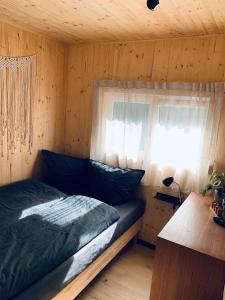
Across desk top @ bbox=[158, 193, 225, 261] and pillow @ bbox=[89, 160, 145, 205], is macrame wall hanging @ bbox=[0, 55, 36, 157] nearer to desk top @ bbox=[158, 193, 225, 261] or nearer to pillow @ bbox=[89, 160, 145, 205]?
pillow @ bbox=[89, 160, 145, 205]

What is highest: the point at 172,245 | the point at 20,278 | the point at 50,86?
the point at 50,86

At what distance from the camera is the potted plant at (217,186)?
2.04 m

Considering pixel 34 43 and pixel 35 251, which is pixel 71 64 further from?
pixel 35 251

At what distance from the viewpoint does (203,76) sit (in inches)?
92.2

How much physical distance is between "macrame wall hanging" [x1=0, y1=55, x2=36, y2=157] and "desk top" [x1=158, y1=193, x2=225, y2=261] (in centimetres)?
190

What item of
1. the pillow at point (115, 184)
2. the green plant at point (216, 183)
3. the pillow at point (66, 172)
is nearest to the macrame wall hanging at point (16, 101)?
the pillow at point (66, 172)

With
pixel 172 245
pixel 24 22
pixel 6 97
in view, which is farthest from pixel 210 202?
pixel 24 22

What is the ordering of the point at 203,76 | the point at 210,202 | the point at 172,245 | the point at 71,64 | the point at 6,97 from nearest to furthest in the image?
the point at 172,245 → the point at 210,202 → the point at 203,76 → the point at 6,97 → the point at 71,64

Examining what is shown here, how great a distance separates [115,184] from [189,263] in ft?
4.30

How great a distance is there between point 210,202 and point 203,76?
1211mm

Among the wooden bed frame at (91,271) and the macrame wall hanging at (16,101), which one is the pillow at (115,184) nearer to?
the wooden bed frame at (91,271)

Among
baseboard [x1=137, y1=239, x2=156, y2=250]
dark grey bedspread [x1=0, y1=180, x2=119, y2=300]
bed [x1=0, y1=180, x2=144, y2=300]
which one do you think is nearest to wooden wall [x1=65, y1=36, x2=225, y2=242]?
baseboard [x1=137, y1=239, x2=156, y2=250]

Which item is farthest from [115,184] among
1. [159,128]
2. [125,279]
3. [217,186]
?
[217,186]

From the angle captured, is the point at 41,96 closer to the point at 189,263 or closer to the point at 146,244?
the point at 146,244
